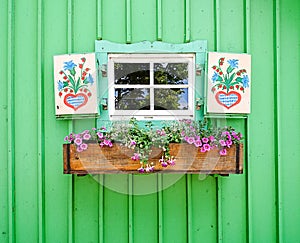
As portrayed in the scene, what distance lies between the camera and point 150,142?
9.50ft

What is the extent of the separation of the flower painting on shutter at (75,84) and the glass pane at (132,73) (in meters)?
0.21

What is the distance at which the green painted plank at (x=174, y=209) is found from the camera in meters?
3.21

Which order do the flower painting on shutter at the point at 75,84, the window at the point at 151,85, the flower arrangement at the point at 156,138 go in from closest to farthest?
the flower arrangement at the point at 156,138
the flower painting on shutter at the point at 75,84
the window at the point at 151,85

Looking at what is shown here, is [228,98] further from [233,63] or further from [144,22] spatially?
[144,22]

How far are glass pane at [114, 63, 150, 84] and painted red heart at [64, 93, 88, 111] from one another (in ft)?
0.93

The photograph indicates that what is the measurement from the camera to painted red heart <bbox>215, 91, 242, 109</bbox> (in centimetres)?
316

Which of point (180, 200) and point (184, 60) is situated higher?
point (184, 60)
